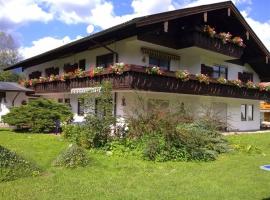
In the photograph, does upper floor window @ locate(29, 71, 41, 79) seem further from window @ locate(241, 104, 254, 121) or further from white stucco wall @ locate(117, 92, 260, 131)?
window @ locate(241, 104, 254, 121)

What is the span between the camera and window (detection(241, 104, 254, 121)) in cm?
3102

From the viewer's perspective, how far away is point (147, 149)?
12.3m

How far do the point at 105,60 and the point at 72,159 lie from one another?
13.8 meters

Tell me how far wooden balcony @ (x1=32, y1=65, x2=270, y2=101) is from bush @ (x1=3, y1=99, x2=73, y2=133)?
2015 millimetres

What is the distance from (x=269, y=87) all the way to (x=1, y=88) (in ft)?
66.5

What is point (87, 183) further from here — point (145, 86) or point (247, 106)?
point (247, 106)

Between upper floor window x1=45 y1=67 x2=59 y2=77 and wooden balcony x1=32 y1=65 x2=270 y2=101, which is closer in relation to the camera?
wooden balcony x1=32 y1=65 x2=270 y2=101

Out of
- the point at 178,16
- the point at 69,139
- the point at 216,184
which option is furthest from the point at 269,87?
the point at 216,184

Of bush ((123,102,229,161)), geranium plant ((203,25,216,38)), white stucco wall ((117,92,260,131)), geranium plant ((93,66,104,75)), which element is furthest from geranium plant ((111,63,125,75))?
geranium plant ((203,25,216,38))

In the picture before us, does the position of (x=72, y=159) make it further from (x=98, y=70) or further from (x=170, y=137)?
(x=98, y=70)

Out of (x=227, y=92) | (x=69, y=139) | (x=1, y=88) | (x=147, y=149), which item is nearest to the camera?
(x=147, y=149)

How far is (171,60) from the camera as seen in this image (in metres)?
24.6

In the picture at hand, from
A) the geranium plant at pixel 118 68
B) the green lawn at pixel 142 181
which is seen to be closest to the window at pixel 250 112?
the geranium plant at pixel 118 68

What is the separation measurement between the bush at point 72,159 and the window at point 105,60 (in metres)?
12.9
